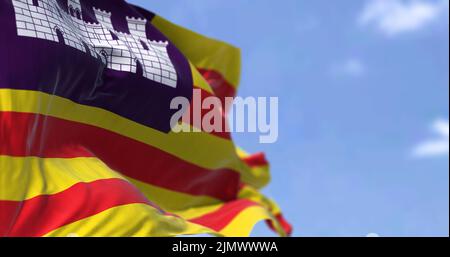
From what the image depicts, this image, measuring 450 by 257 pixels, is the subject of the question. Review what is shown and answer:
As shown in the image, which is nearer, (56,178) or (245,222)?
(56,178)

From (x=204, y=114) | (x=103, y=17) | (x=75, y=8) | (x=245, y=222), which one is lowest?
(x=245, y=222)

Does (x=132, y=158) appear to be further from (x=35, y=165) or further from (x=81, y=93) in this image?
(x=35, y=165)

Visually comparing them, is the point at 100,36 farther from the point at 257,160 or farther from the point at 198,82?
the point at 257,160

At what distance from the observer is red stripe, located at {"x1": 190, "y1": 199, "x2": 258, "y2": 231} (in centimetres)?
873

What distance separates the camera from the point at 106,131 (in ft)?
23.7

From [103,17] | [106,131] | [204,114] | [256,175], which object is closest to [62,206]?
[106,131]

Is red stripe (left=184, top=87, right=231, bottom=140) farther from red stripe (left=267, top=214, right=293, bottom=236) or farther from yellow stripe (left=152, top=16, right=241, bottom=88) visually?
red stripe (left=267, top=214, right=293, bottom=236)

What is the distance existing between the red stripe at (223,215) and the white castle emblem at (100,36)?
1.93m

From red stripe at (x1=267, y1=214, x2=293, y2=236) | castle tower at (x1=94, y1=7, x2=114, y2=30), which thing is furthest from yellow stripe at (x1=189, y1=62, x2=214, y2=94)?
red stripe at (x1=267, y1=214, x2=293, y2=236)

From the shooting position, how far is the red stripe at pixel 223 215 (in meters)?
8.73

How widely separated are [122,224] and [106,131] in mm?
1463

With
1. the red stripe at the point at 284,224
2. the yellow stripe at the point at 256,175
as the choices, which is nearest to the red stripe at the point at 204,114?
the yellow stripe at the point at 256,175

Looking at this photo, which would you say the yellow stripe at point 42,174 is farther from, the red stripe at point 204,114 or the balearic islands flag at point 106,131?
the red stripe at point 204,114
